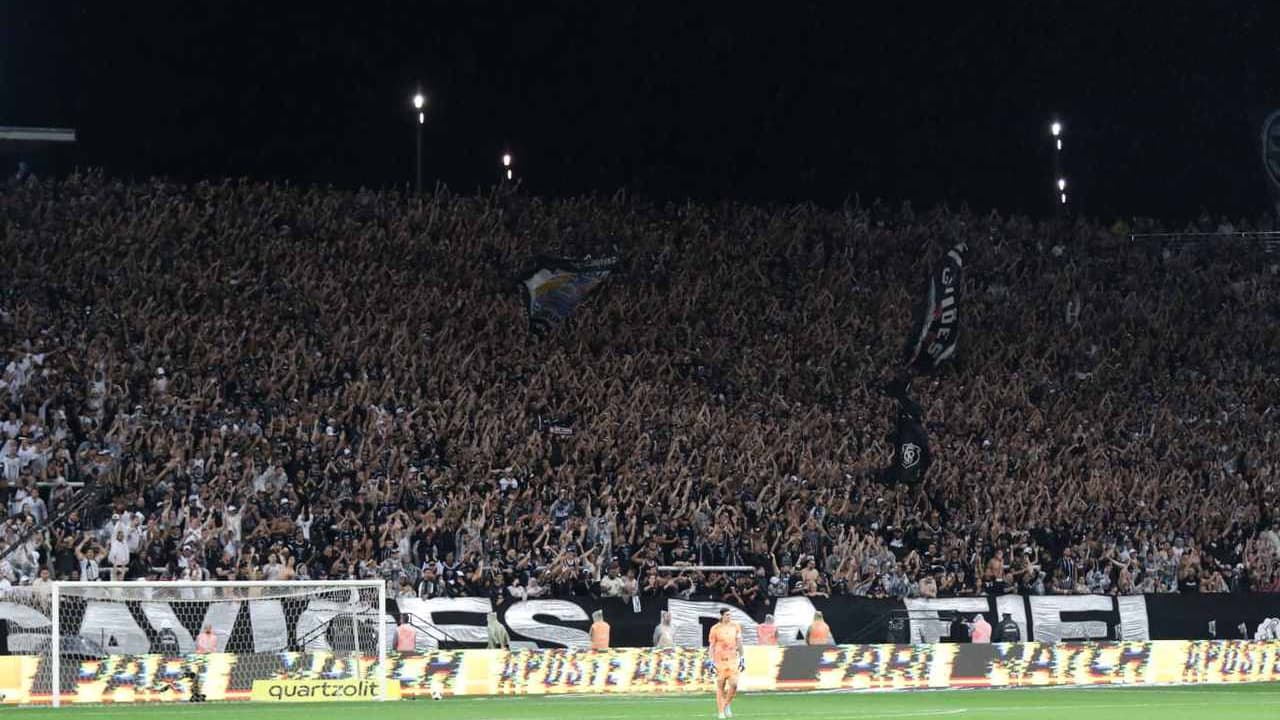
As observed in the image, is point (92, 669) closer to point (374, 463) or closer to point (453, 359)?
point (374, 463)

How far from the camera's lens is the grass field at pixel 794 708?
25.2m

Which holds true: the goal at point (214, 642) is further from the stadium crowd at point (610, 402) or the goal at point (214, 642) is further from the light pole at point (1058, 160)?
the light pole at point (1058, 160)

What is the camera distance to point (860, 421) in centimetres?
4634

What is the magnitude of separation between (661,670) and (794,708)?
18.0ft

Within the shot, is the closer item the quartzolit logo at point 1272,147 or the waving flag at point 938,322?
the quartzolit logo at point 1272,147

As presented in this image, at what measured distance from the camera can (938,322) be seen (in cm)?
4944

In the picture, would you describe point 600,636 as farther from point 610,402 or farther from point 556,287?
point 556,287

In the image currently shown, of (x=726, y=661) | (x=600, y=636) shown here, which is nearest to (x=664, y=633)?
(x=600, y=636)

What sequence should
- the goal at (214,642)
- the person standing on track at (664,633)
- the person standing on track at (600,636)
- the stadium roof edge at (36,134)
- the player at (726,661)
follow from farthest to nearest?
the stadium roof edge at (36,134)
the person standing on track at (664,633)
the person standing on track at (600,636)
the goal at (214,642)
the player at (726,661)

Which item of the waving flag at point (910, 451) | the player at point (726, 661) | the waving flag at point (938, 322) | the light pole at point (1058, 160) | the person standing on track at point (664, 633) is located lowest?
the person standing on track at point (664, 633)

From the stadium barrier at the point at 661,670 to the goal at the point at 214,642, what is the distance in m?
0.03

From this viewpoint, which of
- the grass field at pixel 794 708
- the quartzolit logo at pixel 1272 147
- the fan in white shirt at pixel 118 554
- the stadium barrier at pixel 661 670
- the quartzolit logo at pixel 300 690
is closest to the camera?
the grass field at pixel 794 708

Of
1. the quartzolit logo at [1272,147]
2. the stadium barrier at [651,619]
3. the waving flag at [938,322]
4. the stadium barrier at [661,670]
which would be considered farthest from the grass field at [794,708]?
the quartzolit logo at [1272,147]

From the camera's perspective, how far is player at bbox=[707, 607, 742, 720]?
2452cm
